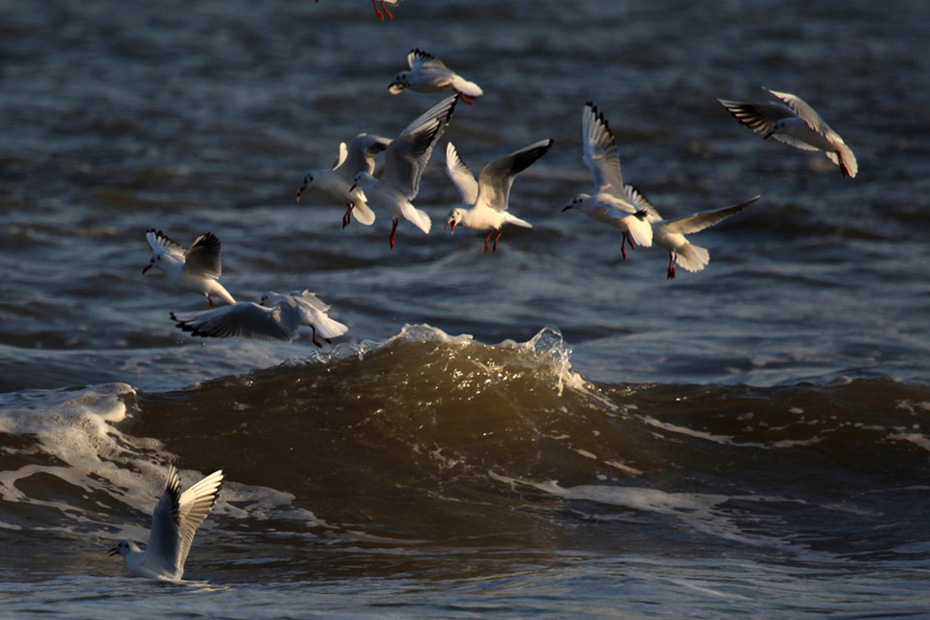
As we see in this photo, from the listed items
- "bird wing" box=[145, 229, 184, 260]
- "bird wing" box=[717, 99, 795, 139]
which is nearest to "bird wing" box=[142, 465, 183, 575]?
"bird wing" box=[145, 229, 184, 260]

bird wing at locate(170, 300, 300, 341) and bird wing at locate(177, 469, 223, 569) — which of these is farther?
bird wing at locate(170, 300, 300, 341)

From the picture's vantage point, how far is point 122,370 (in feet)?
27.0

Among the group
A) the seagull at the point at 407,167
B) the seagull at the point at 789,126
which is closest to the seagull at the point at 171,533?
the seagull at the point at 407,167

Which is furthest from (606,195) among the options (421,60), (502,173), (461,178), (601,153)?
(421,60)

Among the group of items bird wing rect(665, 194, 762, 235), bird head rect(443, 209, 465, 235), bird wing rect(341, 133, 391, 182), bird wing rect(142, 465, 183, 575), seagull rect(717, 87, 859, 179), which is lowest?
bird wing rect(142, 465, 183, 575)

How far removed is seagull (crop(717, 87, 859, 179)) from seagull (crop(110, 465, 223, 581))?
11.9 feet

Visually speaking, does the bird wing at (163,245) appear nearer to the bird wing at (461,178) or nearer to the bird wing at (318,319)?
the bird wing at (318,319)

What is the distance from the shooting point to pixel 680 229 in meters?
6.90

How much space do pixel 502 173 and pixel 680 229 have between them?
1.04 meters

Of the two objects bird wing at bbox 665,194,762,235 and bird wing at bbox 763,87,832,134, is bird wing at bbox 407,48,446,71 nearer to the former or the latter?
bird wing at bbox 665,194,762,235

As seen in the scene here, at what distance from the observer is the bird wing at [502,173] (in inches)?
275

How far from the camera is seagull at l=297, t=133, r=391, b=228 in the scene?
6.98 metres

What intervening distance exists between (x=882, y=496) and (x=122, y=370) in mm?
4745

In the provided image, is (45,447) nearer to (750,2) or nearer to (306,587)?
(306,587)
